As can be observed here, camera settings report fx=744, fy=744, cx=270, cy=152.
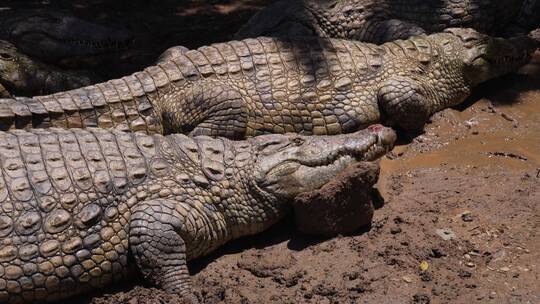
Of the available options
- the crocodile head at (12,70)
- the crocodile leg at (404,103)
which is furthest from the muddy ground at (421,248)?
the crocodile head at (12,70)

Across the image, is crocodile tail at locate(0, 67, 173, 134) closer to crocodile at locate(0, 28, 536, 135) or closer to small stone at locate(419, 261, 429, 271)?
crocodile at locate(0, 28, 536, 135)

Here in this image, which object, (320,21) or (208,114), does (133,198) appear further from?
(320,21)

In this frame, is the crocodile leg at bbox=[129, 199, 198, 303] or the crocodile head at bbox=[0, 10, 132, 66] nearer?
the crocodile leg at bbox=[129, 199, 198, 303]

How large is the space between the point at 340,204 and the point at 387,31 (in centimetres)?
339

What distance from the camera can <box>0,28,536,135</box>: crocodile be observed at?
5953mm

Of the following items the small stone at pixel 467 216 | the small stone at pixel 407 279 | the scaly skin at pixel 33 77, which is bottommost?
the scaly skin at pixel 33 77

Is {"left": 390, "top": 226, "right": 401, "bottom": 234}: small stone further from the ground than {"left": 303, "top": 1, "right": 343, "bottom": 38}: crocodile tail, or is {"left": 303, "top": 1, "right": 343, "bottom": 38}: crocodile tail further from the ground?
{"left": 303, "top": 1, "right": 343, "bottom": 38}: crocodile tail

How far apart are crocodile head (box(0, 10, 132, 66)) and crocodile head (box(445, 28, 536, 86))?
3419 mm

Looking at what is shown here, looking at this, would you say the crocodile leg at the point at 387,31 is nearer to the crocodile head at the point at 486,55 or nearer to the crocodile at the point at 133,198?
the crocodile head at the point at 486,55

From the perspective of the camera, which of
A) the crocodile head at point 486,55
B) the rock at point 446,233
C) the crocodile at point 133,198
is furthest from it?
the crocodile head at point 486,55

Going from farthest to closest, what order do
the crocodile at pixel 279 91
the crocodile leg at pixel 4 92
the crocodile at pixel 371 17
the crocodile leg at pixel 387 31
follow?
1. the crocodile at pixel 371 17
2. the crocodile leg at pixel 387 31
3. the crocodile leg at pixel 4 92
4. the crocodile at pixel 279 91

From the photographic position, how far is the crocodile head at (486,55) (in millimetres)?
6887

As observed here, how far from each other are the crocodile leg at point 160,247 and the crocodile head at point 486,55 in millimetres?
3537

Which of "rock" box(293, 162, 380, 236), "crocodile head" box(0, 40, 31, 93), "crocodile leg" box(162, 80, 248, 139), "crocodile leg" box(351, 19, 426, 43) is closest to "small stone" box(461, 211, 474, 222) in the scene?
"rock" box(293, 162, 380, 236)
